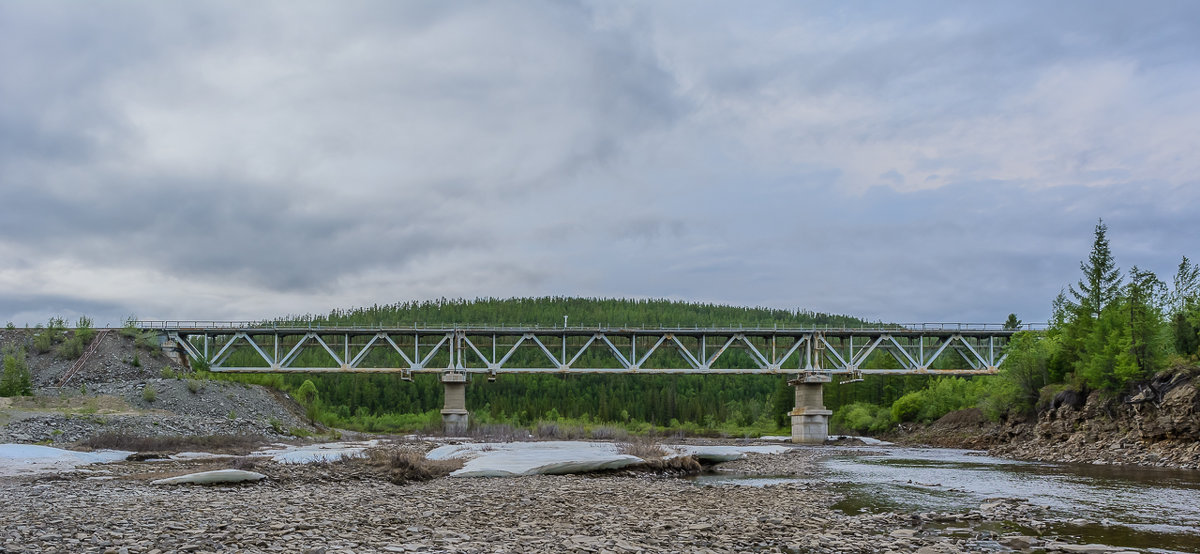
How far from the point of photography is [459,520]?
14539 mm

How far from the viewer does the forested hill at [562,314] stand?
16975 cm

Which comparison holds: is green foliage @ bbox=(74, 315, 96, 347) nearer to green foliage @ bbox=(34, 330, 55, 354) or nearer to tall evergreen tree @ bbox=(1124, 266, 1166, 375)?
green foliage @ bbox=(34, 330, 55, 354)

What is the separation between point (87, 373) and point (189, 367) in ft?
41.9

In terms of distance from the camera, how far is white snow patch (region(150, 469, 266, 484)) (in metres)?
20.4

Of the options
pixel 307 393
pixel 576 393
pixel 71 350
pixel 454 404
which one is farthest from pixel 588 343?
pixel 576 393

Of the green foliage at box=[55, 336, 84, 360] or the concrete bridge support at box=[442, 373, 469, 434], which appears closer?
the green foliage at box=[55, 336, 84, 360]

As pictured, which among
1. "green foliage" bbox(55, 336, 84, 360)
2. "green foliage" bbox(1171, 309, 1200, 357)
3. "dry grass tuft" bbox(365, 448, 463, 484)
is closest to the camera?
"dry grass tuft" bbox(365, 448, 463, 484)

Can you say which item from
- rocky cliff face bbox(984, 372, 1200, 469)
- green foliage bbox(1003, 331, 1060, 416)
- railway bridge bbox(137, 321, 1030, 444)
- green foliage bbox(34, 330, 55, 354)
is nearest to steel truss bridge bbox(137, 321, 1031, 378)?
railway bridge bbox(137, 321, 1030, 444)

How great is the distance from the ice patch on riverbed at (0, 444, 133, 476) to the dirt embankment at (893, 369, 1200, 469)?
39306 mm

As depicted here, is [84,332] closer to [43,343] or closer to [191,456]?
[43,343]

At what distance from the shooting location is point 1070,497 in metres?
20.4

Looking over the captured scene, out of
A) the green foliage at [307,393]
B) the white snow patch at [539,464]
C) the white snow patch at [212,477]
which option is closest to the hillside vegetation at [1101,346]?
the white snow patch at [539,464]

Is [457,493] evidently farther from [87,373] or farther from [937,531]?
[87,373]

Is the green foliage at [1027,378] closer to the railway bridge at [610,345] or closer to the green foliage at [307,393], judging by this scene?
the railway bridge at [610,345]
